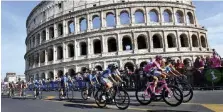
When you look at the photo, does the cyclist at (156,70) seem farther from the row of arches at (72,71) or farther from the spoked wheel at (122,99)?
the row of arches at (72,71)

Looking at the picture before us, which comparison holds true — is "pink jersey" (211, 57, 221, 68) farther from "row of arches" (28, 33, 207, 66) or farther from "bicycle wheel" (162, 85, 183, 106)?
"row of arches" (28, 33, 207, 66)

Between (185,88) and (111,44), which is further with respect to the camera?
(111,44)

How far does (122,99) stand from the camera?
9.76 meters

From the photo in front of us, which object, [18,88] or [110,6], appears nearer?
[18,88]

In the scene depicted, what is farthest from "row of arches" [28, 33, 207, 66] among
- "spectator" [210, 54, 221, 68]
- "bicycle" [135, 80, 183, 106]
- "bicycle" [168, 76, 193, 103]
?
"bicycle" [135, 80, 183, 106]

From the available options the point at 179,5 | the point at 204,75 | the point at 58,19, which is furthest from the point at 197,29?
the point at 204,75

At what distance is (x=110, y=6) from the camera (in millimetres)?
41594

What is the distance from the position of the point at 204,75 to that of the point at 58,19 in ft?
113

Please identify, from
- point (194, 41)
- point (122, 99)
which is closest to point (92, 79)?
point (122, 99)

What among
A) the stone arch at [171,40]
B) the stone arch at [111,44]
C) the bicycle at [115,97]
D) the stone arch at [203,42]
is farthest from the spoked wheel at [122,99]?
the stone arch at [203,42]

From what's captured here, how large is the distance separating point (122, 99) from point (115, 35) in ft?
101

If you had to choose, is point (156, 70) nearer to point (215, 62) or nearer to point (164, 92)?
point (164, 92)

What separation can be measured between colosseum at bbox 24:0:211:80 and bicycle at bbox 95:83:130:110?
93.0 ft

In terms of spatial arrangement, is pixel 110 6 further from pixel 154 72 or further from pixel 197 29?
pixel 154 72
